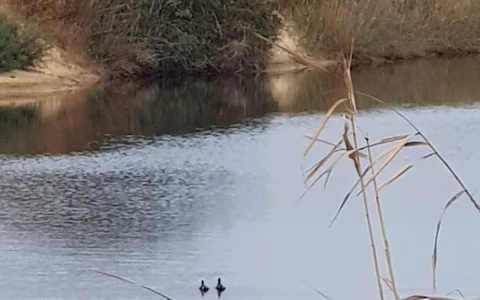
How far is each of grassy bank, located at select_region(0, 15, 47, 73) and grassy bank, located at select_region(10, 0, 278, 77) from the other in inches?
60.1

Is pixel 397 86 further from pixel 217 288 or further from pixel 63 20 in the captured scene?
pixel 217 288

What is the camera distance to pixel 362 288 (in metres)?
7.26

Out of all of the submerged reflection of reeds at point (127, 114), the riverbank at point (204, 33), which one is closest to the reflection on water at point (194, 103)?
the submerged reflection of reeds at point (127, 114)

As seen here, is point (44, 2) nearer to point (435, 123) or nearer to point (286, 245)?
point (435, 123)

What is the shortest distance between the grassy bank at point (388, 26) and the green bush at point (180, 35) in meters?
1.57

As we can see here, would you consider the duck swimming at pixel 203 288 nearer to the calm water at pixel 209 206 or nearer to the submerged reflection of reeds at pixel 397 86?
the calm water at pixel 209 206

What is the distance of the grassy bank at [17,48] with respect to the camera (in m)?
20.9

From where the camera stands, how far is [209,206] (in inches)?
399

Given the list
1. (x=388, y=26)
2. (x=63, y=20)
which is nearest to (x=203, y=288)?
(x=63, y=20)

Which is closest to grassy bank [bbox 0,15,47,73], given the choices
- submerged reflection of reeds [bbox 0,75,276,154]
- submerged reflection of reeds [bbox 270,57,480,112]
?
submerged reflection of reeds [bbox 0,75,276,154]

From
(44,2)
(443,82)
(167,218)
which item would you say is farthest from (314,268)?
(44,2)

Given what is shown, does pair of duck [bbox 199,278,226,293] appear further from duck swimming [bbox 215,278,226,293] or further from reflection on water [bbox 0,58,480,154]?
reflection on water [bbox 0,58,480,154]

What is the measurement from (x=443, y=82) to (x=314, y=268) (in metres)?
15.8

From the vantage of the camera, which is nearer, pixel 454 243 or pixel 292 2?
pixel 454 243
